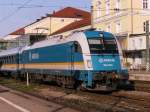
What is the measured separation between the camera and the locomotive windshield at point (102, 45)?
24188mm

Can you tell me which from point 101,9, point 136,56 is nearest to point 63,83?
point 136,56

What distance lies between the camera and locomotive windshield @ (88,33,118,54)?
24188mm

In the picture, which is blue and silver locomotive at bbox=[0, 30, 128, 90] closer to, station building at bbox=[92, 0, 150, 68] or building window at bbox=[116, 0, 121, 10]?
station building at bbox=[92, 0, 150, 68]

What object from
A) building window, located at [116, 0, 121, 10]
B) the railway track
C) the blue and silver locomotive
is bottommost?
the railway track

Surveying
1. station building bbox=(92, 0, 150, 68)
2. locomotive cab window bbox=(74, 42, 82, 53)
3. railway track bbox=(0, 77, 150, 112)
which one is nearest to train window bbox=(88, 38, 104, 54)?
locomotive cab window bbox=(74, 42, 82, 53)

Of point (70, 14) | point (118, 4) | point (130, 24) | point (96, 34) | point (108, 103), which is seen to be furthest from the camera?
point (70, 14)

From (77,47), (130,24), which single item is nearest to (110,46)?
(77,47)

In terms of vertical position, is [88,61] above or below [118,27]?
below

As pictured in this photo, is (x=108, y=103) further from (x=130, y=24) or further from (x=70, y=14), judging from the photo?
(x=70, y=14)

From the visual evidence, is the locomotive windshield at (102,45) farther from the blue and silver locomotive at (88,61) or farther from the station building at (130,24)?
the station building at (130,24)

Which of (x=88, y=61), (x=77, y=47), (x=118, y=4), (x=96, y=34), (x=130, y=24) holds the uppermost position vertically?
(x=118, y=4)

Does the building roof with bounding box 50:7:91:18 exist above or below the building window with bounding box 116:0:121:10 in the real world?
above

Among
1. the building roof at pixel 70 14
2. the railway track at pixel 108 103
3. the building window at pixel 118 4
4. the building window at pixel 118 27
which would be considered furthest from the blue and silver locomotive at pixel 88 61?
the building roof at pixel 70 14

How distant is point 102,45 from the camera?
24.5m
